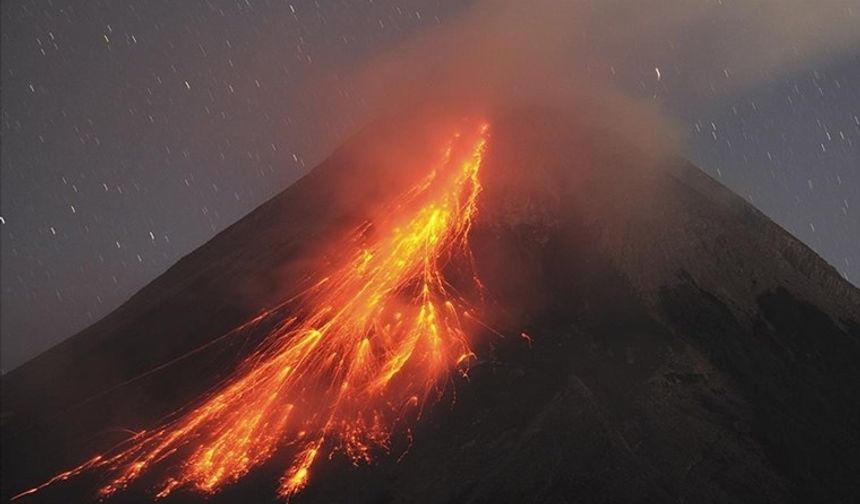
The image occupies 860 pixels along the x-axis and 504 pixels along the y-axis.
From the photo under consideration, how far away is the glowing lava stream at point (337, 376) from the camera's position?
34.1 m

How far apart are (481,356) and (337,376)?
25.9 feet

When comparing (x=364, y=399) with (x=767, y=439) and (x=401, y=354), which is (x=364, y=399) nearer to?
(x=401, y=354)

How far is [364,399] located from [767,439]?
61.8 ft

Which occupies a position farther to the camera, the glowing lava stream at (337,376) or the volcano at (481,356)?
the glowing lava stream at (337,376)

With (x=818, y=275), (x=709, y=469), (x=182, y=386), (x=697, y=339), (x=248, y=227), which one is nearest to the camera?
(x=709, y=469)

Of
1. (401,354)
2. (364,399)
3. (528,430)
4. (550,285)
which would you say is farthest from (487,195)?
(528,430)

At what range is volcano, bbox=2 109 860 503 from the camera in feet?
101

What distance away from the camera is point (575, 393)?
32.9 meters

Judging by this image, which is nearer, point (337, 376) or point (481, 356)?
point (481, 356)

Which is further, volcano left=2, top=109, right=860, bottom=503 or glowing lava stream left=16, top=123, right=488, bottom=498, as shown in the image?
glowing lava stream left=16, top=123, right=488, bottom=498

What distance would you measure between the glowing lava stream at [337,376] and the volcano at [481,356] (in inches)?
6.7

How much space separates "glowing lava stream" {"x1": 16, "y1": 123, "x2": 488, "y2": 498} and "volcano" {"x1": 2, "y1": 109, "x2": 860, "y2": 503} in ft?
0.56

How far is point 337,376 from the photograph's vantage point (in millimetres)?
39875

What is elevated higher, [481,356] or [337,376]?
[337,376]
